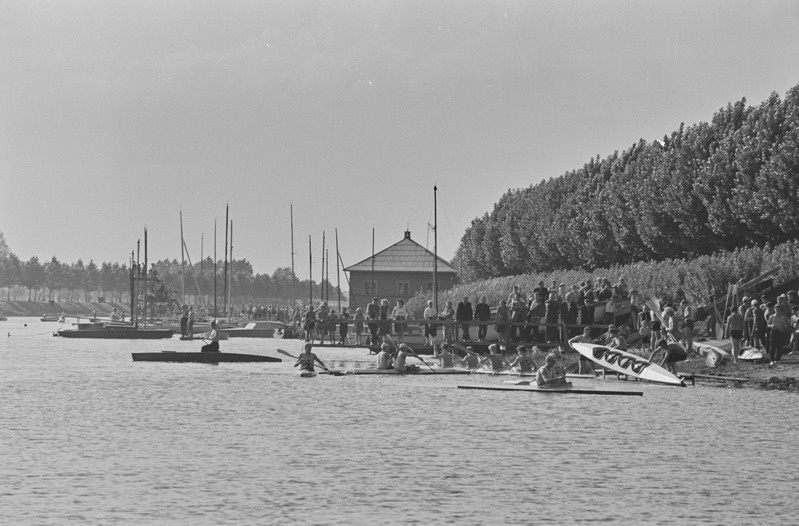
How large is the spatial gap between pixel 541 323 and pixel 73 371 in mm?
19147

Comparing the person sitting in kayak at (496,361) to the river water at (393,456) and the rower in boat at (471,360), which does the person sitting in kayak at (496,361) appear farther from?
the river water at (393,456)

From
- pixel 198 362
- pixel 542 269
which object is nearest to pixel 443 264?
pixel 542 269

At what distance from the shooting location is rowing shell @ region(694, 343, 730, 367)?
146ft

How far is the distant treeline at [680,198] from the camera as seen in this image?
61469 millimetres

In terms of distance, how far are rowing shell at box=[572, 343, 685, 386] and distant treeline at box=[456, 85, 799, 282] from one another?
1805 cm

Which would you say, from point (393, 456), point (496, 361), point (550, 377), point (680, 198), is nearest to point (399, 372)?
point (496, 361)

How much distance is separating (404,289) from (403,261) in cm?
299

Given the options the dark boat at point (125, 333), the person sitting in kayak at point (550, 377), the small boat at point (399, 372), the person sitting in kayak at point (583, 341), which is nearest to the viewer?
the person sitting in kayak at point (550, 377)

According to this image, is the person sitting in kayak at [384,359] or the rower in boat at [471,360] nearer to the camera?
the person sitting in kayak at [384,359]

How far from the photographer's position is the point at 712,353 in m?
45.3

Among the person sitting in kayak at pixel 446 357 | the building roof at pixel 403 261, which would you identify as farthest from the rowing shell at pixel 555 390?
the building roof at pixel 403 261

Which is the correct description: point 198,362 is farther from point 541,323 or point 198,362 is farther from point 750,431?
point 750,431

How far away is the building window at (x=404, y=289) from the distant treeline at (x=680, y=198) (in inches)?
1308

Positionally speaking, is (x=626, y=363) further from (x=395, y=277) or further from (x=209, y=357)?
(x=395, y=277)
